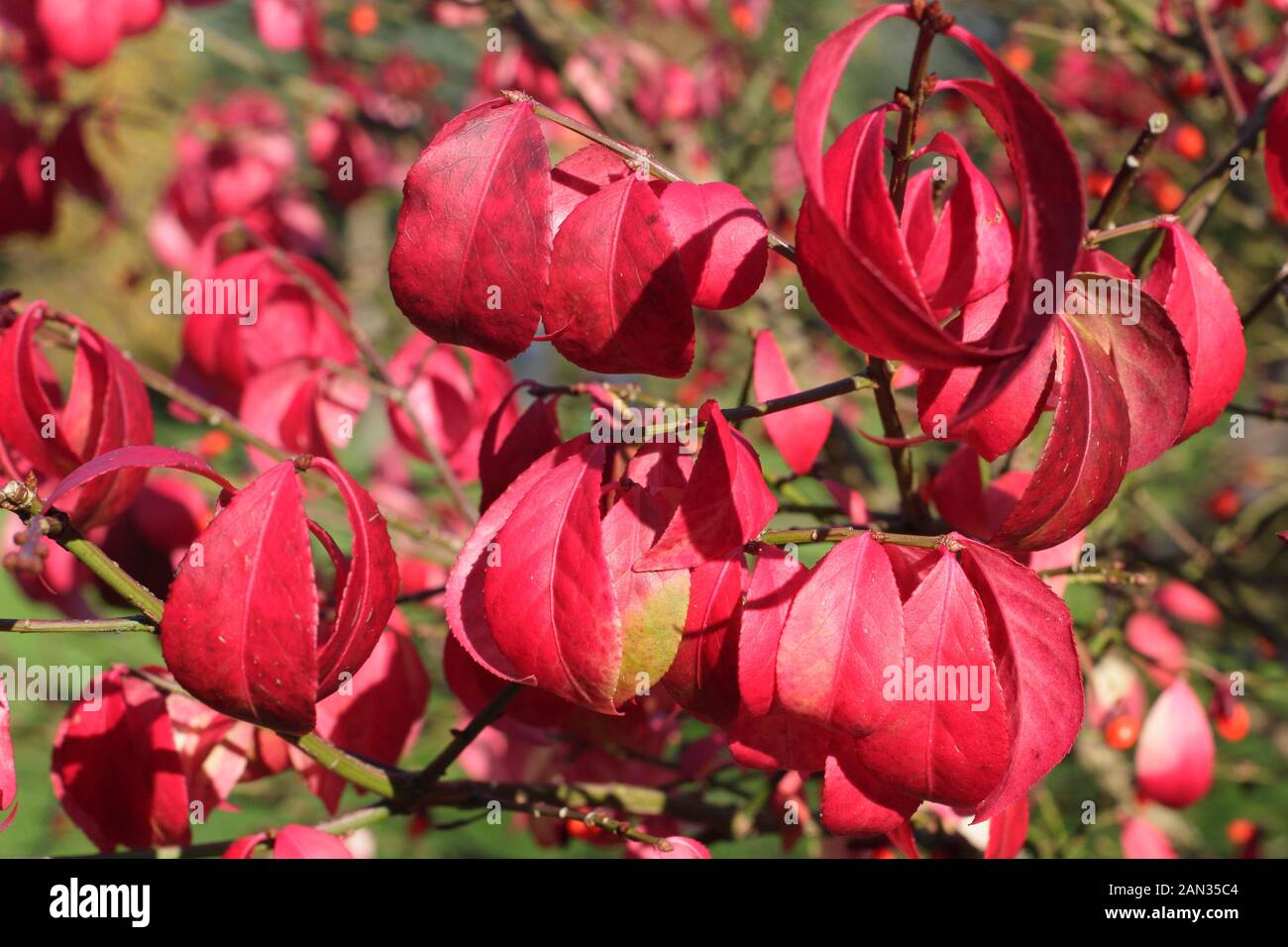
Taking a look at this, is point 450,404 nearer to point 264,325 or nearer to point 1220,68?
point 264,325

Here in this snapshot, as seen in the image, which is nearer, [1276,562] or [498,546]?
[498,546]

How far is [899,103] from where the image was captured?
55cm

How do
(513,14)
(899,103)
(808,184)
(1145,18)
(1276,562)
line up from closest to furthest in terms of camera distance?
(808,184) → (899,103) → (1145,18) → (513,14) → (1276,562)

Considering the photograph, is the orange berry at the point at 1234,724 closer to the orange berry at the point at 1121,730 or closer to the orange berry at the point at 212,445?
the orange berry at the point at 1121,730

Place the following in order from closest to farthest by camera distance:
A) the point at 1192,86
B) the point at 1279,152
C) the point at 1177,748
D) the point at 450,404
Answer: the point at 1279,152, the point at 1177,748, the point at 450,404, the point at 1192,86

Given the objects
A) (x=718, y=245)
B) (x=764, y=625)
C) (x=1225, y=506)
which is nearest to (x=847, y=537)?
(x=764, y=625)

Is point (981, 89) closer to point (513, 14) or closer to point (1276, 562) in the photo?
point (513, 14)

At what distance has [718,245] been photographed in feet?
1.94

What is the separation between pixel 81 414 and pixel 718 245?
1.62 ft

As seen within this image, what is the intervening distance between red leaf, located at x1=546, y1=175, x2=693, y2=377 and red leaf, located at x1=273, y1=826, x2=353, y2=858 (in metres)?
0.36

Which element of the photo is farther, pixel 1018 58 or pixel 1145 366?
pixel 1018 58

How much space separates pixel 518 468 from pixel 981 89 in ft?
1.26
